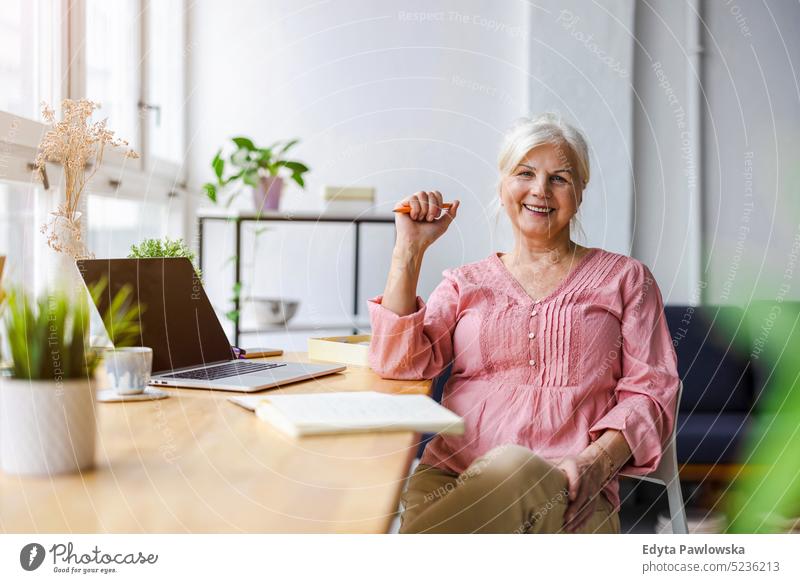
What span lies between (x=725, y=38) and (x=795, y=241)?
742 millimetres

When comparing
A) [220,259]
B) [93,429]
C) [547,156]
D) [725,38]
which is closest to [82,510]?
[93,429]

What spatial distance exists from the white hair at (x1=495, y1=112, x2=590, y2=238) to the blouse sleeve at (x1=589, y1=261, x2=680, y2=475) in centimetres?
21

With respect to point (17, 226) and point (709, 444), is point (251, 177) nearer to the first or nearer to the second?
point (17, 226)

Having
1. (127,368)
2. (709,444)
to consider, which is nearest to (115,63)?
(127,368)

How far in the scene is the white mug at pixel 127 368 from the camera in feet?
3.26

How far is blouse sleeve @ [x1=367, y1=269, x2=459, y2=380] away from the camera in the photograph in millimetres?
1261

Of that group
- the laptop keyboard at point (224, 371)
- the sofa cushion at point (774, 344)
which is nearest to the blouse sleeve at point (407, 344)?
the laptop keyboard at point (224, 371)

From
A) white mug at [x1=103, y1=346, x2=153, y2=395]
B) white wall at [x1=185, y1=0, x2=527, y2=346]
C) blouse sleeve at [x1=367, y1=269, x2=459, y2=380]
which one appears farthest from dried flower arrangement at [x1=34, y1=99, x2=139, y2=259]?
white wall at [x1=185, y1=0, x2=527, y2=346]

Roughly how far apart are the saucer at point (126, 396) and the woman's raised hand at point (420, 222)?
0.47 metres

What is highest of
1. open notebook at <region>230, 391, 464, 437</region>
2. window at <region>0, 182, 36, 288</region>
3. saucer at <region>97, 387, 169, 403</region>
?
window at <region>0, 182, 36, 288</region>

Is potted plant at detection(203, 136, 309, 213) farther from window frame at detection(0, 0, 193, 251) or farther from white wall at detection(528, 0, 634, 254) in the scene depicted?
white wall at detection(528, 0, 634, 254)

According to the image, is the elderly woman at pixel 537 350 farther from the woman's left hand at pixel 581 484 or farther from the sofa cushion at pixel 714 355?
the sofa cushion at pixel 714 355

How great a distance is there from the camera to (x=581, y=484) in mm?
1108

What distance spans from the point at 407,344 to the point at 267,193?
1239 mm
